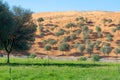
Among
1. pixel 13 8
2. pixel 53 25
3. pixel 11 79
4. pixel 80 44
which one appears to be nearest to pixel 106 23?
pixel 53 25

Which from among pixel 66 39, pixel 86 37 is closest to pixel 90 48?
pixel 86 37

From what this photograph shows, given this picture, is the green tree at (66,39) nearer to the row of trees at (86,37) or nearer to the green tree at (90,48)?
the row of trees at (86,37)

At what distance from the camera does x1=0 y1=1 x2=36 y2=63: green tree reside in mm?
56844

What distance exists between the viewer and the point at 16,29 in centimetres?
6234

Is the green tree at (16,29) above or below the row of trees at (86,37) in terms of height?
above

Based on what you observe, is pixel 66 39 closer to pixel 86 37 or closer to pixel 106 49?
pixel 86 37

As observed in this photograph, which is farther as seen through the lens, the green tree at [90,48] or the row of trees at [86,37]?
the green tree at [90,48]

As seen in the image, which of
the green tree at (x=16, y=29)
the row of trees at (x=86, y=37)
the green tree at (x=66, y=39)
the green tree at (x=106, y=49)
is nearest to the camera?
the green tree at (x=16, y=29)

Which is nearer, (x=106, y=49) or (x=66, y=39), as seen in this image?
(x=106, y=49)

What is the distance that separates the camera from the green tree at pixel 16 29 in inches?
2238

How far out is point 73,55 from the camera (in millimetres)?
103438

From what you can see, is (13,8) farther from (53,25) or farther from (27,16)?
(53,25)

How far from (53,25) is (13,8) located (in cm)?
7104

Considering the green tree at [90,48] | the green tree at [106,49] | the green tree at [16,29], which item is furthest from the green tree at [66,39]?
the green tree at [16,29]
